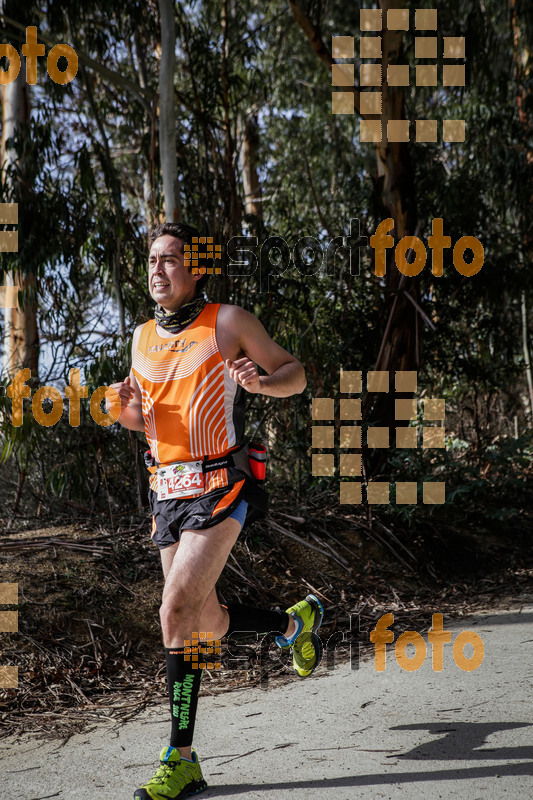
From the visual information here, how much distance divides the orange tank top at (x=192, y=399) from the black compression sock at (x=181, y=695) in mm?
614

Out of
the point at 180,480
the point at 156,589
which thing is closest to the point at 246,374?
the point at 180,480

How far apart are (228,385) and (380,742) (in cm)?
147

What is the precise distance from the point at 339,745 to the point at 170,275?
1.92 meters

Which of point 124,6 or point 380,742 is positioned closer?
point 380,742

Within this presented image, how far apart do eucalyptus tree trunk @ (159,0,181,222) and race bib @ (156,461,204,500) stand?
10.3 feet

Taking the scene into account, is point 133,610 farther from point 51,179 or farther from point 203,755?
point 51,179

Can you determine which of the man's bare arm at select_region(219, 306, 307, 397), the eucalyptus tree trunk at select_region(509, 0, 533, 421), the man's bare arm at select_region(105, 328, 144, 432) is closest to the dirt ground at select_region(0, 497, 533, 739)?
the man's bare arm at select_region(105, 328, 144, 432)

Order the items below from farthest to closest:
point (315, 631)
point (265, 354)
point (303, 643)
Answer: point (315, 631), point (303, 643), point (265, 354)

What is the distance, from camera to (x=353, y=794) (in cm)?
254

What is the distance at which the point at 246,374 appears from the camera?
9.02ft

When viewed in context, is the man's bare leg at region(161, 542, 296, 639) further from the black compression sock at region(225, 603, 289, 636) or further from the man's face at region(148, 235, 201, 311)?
the man's face at region(148, 235, 201, 311)

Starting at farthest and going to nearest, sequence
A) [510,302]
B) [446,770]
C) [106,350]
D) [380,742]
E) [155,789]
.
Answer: [510,302] → [106,350] → [380,742] → [446,770] → [155,789]

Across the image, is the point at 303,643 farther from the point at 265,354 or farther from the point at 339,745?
the point at 265,354

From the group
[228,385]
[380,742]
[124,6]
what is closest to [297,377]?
[228,385]
